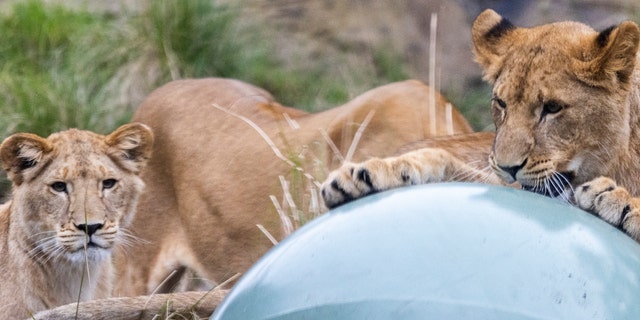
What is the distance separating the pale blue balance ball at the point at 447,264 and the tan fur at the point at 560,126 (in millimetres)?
518

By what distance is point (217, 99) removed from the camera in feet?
19.5

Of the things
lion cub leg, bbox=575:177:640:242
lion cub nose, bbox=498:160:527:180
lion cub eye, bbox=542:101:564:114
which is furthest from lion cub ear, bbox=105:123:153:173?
lion cub leg, bbox=575:177:640:242

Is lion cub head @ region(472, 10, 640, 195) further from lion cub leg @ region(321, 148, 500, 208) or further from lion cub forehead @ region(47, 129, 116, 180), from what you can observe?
lion cub forehead @ region(47, 129, 116, 180)

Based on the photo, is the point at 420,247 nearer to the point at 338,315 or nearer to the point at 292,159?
the point at 338,315

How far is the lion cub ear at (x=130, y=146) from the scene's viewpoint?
4910 millimetres

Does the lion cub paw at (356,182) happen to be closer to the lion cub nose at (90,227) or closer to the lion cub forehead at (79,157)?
the lion cub nose at (90,227)

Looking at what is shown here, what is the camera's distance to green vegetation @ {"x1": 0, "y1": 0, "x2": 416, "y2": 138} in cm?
730

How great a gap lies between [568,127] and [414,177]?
0.46 m

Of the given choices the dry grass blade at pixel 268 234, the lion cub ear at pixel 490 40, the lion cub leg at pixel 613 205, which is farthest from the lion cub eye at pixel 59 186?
the lion cub leg at pixel 613 205

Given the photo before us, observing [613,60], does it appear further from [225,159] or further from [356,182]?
[225,159]

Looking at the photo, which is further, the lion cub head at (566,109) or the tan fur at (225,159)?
the tan fur at (225,159)

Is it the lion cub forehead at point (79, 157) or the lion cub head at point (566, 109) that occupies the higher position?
the lion cub head at point (566, 109)

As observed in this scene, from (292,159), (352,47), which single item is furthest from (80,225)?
(352,47)

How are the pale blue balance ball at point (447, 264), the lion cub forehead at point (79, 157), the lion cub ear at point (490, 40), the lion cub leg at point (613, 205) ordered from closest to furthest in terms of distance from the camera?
the pale blue balance ball at point (447, 264)
the lion cub leg at point (613, 205)
the lion cub ear at point (490, 40)
the lion cub forehead at point (79, 157)
